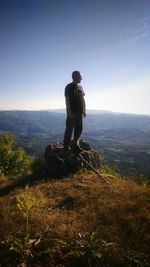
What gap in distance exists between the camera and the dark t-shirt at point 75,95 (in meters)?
14.6

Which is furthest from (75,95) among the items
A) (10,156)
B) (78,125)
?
(10,156)

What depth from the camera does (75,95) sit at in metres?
14.7

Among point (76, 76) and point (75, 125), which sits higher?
point (76, 76)

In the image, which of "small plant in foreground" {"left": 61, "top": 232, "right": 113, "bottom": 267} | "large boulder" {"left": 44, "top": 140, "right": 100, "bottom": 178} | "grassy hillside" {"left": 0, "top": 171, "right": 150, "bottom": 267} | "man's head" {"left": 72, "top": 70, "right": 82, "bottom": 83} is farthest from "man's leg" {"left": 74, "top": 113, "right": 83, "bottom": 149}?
"small plant in foreground" {"left": 61, "top": 232, "right": 113, "bottom": 267}

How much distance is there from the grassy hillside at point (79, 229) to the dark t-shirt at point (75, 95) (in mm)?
4774

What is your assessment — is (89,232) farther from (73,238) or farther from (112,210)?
(112,210)

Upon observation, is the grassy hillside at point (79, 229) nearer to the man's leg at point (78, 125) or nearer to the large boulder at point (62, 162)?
the large boulder at point (62, 162)

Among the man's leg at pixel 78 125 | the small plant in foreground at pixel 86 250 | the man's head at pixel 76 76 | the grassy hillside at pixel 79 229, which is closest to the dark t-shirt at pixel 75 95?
the man's head at pixel 76 76

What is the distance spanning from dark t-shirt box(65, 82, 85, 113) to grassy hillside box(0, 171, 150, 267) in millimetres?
4774

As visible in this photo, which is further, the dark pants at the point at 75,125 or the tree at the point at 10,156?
the tree at the point at 10,156

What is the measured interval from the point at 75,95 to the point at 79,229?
7975 mm

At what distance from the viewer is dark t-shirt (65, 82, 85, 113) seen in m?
14.6

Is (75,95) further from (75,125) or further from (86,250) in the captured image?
(86,250)

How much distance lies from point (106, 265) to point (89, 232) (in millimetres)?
1583
